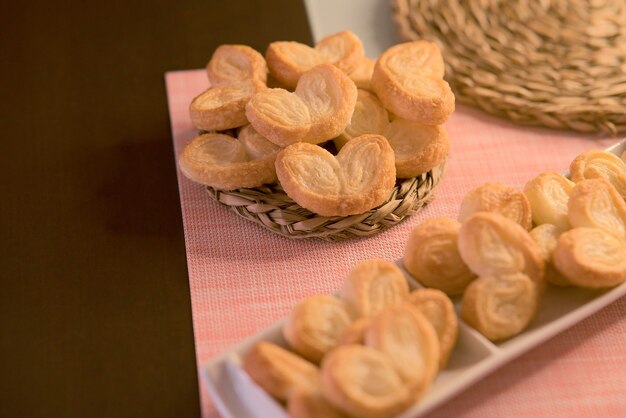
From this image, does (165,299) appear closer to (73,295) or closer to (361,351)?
(73,295)

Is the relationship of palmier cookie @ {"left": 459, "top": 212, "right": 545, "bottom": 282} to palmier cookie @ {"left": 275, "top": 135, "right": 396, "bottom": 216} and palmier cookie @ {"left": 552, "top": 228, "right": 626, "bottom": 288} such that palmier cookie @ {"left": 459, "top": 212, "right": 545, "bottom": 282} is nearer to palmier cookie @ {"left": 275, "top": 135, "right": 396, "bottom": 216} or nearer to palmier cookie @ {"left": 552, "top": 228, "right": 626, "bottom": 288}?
palmier cookie @ {"left": 552, "top": 228, "right": 626, "bottom": 288}

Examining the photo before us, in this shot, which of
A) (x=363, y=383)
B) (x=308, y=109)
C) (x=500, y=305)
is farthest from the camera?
(x=308, y=109)

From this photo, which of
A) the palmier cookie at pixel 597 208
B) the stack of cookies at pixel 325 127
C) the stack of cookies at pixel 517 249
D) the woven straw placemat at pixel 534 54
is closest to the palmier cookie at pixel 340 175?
the stack of cookies at pixel 325 127

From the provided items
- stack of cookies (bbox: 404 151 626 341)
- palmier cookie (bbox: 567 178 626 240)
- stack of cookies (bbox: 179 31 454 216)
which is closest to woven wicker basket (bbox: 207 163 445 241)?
stack of cookies (bbox: 179 31 454 216)

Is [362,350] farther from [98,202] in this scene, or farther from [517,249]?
[98,202]

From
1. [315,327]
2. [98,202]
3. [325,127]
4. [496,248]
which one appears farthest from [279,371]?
[98,202]
